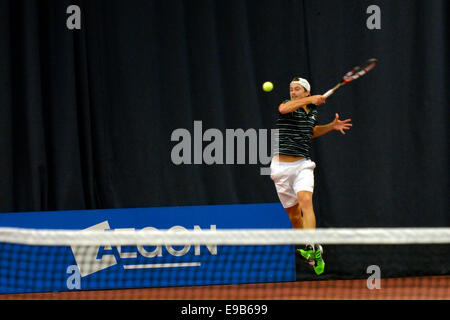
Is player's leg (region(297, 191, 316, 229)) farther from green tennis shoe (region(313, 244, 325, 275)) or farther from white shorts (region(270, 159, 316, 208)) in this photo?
green tennis shoe (region(313, 244, 325, 275))

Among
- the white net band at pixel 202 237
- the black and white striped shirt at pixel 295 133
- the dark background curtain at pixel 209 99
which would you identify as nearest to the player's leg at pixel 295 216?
the black and white striped shirt at pixel 295 133

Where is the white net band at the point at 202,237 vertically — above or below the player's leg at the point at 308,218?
above

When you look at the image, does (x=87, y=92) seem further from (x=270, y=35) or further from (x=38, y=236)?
(x=38, y=236)

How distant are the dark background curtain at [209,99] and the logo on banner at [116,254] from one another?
668 millimetres

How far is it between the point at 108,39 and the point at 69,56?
18.0 inches

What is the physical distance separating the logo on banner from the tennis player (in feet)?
3.03

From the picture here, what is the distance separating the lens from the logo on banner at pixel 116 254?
5.70 metres

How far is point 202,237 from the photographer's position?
130 inches

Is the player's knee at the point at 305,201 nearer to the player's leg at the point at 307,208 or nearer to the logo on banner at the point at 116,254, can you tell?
the player's leg at the point at 307,208

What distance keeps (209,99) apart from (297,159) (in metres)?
1.45

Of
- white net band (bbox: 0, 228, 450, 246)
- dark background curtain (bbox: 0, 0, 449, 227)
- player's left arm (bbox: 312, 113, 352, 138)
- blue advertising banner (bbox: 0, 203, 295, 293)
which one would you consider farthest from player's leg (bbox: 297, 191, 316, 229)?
white net band (bbox: 0, 228, 450, 246)

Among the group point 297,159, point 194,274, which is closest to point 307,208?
point 297,159
